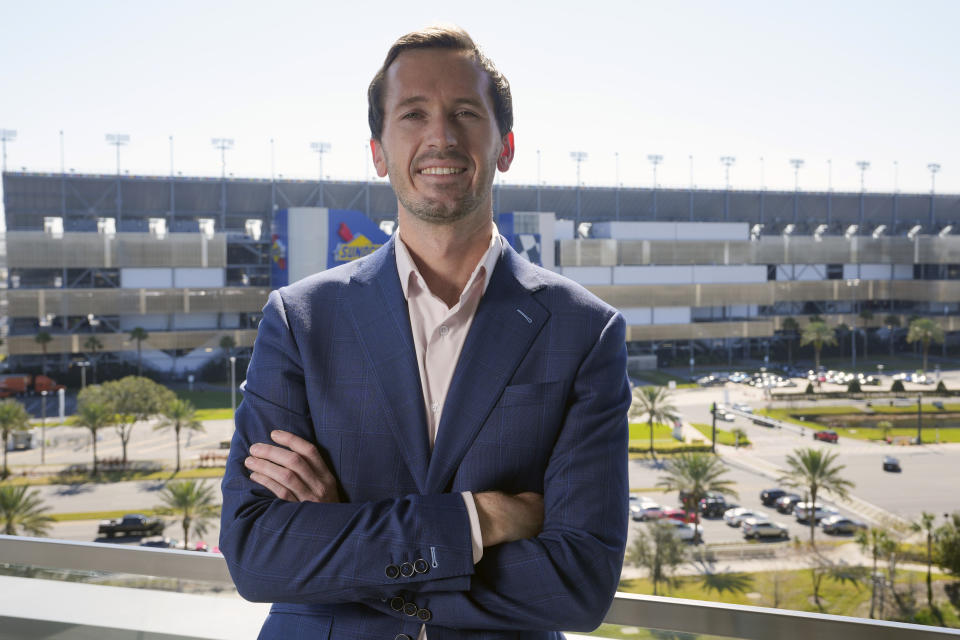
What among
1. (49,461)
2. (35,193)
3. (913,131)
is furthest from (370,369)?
(913,131)

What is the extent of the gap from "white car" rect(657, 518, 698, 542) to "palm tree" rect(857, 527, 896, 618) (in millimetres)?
2890

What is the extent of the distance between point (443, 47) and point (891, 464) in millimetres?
19924

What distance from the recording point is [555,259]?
26.8 m

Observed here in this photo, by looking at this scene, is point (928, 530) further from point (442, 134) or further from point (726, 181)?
point (726, 181)

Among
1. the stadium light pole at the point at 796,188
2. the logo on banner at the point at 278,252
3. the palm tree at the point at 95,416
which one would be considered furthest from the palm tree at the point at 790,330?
the palm tree at the point at 95,416

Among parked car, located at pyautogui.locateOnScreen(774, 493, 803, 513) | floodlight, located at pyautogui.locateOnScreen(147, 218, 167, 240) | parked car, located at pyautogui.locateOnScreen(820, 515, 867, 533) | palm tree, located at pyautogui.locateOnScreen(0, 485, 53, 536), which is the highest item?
floodlight, located at pyautogui.locateOnScreen(147, 218, 167, 240)

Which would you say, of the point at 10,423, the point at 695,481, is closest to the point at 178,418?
the point at 10,423

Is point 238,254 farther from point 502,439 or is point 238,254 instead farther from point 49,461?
point 502,439

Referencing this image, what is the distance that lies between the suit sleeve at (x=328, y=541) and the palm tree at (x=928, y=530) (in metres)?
14.7

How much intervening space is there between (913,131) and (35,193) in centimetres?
3810

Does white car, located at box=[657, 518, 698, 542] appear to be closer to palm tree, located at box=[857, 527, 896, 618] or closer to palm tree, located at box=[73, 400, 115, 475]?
palm tree, located at box=[857, 527, 896, 618]

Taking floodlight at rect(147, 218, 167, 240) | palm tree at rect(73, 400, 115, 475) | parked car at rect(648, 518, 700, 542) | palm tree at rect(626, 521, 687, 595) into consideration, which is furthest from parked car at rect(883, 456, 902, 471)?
floodlight at rect(147, 218, 167, 240)

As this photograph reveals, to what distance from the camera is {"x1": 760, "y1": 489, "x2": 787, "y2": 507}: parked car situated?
1573 cm

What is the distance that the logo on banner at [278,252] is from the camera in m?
26.3
